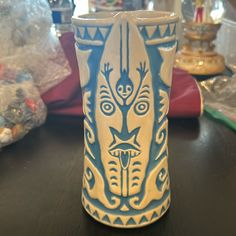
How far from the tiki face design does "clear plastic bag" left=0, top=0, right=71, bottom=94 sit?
0.31 metres

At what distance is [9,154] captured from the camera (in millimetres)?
493

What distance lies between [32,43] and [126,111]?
14.2 inches

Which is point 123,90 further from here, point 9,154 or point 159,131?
point 9,154

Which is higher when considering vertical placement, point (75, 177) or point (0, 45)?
point (0, 45)

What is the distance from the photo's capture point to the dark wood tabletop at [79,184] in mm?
352

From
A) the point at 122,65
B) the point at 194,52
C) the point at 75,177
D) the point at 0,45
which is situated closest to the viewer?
the point at 122,65

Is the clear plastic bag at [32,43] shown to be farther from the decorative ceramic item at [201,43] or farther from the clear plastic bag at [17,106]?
Answer: the decorative ceramic item at [201,43]

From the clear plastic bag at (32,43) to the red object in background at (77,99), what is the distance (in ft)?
0.07

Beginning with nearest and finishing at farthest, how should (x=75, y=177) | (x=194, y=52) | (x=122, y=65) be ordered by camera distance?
(x=122, y=65) < (x=75, y=177) < (x=194, y=52)

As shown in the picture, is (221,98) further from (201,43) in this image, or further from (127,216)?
(127,216)

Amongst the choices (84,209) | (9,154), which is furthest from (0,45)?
(84,209)

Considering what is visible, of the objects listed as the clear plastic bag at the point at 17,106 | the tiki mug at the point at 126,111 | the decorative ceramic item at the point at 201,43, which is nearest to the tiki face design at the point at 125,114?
the tiki mug at the point at 126,111

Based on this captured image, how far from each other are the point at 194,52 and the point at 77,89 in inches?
13.2

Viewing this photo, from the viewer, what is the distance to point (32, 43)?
63cm
